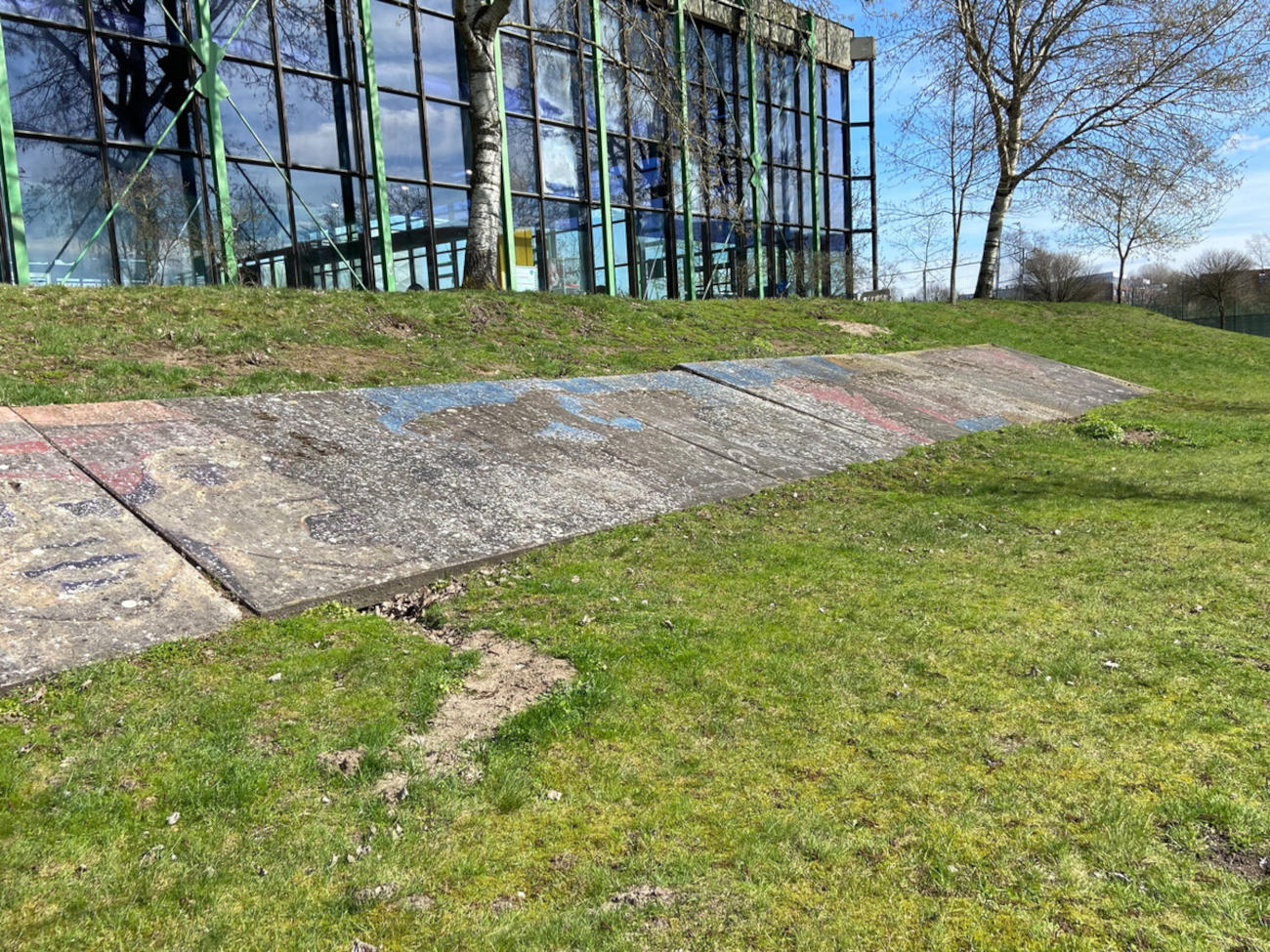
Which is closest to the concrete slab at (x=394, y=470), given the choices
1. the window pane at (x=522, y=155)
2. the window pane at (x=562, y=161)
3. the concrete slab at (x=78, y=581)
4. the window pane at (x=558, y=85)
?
the concrete slab at (x=78, y=581)

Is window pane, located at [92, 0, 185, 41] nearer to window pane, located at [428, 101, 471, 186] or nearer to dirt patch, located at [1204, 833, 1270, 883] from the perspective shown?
window pane, located at [428, 101, 471, 186]

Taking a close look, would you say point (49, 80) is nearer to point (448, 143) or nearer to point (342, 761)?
point (448, 143)

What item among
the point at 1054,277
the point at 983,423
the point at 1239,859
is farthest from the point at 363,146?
the point at 1054,277

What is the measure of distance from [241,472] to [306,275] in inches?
465

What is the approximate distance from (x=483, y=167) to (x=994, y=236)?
64.5 feet

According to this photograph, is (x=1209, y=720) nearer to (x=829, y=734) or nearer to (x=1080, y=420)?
(x=829, y=734)

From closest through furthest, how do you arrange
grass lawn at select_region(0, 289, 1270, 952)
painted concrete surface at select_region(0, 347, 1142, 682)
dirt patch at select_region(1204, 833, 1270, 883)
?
grass lawn at select_region(0, 289, 1270, 952) → dirt patch at select_region(1204, 833, 1270, 883) → painted concrete surface at select_region(0, 347, 1142, 682)

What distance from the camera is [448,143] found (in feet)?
61.1

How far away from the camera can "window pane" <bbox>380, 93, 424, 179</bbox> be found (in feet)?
57.3

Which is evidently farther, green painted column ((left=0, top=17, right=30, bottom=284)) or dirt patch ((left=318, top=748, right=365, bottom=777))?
green painted column ((left=0, top=17, right=30, bottom=284))

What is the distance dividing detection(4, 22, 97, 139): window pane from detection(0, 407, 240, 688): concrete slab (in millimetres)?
11101

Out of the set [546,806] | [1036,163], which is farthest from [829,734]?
[1036,163]

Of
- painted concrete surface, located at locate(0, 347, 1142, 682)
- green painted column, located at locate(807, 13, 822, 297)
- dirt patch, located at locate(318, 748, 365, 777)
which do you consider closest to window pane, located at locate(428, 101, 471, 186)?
painted concrete surface, located at locate(0, 347, 1142, 682)

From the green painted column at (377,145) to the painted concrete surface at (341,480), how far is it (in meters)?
9.25
